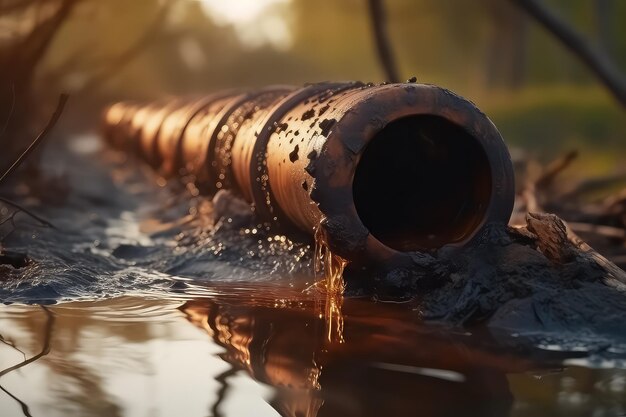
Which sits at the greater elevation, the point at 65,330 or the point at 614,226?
the point at 614,226

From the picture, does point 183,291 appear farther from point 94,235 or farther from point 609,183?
point 609,183

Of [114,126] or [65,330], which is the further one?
[114,126]

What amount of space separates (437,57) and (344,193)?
35075 mm

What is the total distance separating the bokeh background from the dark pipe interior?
291cm

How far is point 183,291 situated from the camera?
4.67 meters

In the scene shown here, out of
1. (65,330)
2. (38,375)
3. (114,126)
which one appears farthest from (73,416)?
(114,126)

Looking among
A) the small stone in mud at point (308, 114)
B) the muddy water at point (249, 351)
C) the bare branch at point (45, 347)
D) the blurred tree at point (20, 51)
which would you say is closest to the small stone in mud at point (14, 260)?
the muddy water at point (249, 351)

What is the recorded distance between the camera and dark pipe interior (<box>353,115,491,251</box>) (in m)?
4.72

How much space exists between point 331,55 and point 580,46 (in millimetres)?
39703

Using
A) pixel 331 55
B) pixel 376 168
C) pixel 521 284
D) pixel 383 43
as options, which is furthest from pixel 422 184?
pixel 331 55

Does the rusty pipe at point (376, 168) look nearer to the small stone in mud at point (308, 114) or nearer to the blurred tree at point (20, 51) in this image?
the small stone in mud at point (308, 114)

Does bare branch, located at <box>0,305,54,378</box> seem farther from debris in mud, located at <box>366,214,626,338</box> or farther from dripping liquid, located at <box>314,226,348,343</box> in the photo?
debris in mud, located at <box>366,214,626,338</box>

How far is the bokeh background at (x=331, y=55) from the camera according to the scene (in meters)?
13.1

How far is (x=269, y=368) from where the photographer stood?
331cm
